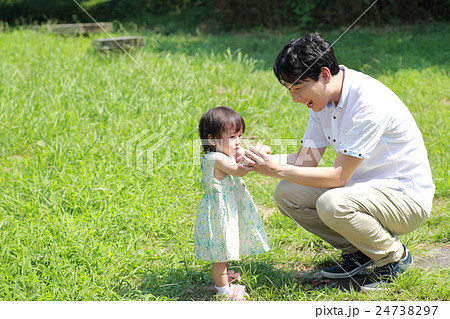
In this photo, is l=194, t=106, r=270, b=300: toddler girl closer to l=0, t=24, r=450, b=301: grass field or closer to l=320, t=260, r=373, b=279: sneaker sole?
l=0, t=24, r=450, b=301: grass field

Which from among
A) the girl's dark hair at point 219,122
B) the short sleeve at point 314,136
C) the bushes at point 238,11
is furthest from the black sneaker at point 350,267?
the bushes at point 238,11

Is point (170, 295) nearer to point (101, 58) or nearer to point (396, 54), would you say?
point (101, 58)

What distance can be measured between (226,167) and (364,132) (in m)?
0.62

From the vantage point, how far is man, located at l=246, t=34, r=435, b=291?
93.0 inches

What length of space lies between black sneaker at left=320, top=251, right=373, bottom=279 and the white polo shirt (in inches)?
15.0

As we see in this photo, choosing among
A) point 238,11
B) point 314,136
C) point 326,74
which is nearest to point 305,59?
point 326,74

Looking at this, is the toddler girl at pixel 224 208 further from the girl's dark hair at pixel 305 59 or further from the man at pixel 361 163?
the girl's dark hair at pixel 305 59

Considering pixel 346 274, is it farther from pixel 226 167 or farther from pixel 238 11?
pixel 238 11

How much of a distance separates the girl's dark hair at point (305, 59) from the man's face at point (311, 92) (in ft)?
0.06

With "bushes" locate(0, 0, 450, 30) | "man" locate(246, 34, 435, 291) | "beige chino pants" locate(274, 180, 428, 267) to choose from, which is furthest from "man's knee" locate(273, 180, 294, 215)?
"bushes" locate(0, 0, 450, 30)

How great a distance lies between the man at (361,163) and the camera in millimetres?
2361

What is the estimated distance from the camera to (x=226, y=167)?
247 centimetres

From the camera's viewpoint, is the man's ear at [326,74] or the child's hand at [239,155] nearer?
the man's ear at [326,74]

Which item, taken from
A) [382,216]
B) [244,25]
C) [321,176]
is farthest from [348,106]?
[244,25]
